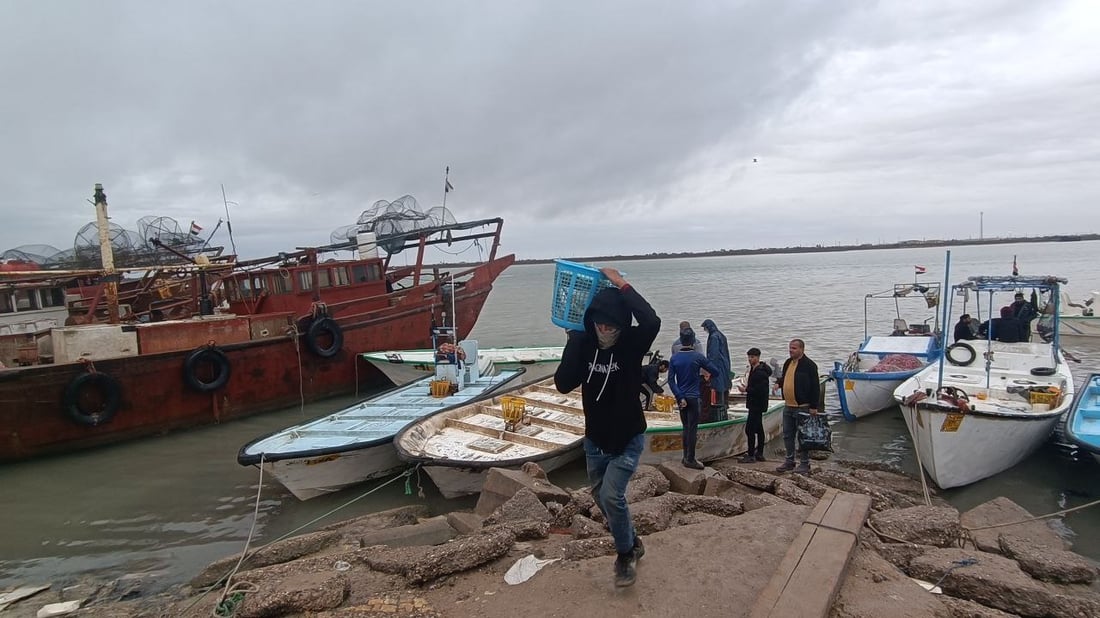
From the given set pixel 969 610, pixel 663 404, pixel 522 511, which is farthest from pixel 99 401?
pixel 969 610

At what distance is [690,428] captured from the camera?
754cm

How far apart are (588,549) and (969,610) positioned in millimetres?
2329

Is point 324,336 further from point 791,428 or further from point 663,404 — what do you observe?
point 791,428

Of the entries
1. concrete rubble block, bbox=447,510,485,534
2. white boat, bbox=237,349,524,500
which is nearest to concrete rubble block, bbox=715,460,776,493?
concrete rubble block, bbox=447,510,485,534

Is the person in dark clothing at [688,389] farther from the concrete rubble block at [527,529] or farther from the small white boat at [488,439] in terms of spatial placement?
the concrete rubble block at [527,529]

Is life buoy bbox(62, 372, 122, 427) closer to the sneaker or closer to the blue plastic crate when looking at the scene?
the blue plastic crate

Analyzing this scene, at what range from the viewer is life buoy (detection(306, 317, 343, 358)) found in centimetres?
1479

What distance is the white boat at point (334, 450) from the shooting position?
7.86 metres

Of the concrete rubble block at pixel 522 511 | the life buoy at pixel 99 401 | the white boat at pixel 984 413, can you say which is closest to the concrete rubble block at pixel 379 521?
the concrete rubble block at pixel 522 511

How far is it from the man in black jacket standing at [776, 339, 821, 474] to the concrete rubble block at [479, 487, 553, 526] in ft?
12.0

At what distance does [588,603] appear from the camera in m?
3.53

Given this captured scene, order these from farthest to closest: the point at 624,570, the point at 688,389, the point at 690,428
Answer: the point at 690,428, the point at 688,389, the point at 624,570

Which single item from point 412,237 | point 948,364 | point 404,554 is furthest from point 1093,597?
point 412,237

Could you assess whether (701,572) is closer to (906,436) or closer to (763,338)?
(906,436)
